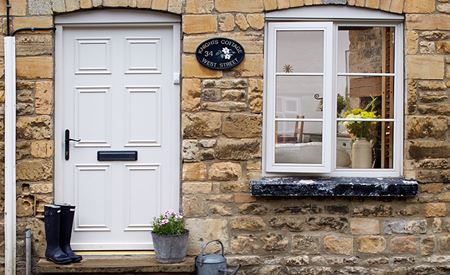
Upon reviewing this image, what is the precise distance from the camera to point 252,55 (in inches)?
255

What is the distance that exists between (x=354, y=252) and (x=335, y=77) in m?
1.69

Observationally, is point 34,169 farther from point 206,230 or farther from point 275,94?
point 275,94

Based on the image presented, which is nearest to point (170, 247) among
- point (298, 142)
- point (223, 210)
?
point (223, 210)

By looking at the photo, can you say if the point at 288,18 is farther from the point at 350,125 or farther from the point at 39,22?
the point at 39,22

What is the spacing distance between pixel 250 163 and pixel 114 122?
4.53 feet

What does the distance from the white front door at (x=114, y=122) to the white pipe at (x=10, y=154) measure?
1.42ft

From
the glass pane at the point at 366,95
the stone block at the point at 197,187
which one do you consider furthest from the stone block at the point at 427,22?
the stone block at the point at 197,187

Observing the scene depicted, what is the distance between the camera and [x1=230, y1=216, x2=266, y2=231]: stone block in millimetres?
6453

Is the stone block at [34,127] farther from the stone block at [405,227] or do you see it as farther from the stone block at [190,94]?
the stone block at [405,227]

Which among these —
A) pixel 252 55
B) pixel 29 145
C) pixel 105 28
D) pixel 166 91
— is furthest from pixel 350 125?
pixel 29 145

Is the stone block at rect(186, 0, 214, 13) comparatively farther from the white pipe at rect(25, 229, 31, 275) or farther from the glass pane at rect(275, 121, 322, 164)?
the white pipe at rect(25, 229, 31, 275)

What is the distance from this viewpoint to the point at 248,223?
6.45m

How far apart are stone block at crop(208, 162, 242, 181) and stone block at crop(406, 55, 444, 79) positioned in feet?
6.14

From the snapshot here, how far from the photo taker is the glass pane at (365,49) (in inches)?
262
